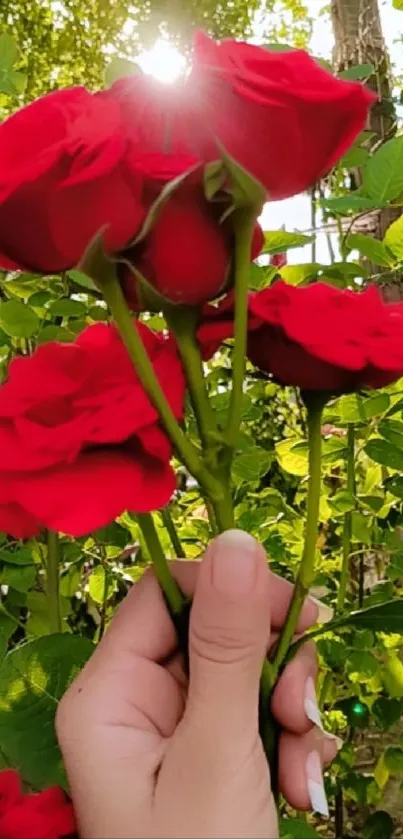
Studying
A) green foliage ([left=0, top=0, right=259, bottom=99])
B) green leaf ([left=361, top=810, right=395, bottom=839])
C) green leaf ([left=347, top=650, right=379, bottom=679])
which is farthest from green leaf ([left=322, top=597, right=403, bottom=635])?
green foliage ([left=0, top=0, right=259, bottom=99])

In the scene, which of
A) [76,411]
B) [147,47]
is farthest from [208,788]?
[147,47]

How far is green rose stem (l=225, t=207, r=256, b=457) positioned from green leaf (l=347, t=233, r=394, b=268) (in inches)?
13.7

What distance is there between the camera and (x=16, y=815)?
1.69ft

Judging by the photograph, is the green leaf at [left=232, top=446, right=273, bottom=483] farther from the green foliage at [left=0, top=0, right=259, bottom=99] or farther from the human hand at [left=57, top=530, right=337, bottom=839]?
the green foliage at [left=0, top=0, right=259, bottom=99]

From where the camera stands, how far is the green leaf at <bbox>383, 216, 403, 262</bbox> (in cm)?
77

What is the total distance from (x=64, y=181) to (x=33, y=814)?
316 mm

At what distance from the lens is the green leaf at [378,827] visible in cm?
125

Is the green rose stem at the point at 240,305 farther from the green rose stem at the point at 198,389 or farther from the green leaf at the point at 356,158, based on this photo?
the green leaf at the point at 356,158

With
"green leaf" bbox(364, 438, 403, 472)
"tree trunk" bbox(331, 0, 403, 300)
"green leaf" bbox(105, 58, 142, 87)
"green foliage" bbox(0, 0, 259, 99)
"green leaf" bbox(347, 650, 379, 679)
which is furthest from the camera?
"green foliage" bbox(0, 0, 259, 99)

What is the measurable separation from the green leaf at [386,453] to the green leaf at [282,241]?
213 mm

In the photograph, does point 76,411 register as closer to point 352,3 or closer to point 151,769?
point 151,769

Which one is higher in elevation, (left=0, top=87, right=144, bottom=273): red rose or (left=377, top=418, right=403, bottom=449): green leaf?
(left=0, top=87, right=144, bottom=273): red rose

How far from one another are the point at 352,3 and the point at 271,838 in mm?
1215

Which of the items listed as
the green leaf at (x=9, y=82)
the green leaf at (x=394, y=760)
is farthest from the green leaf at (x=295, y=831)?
the green leaf at (x=9, y=82)
